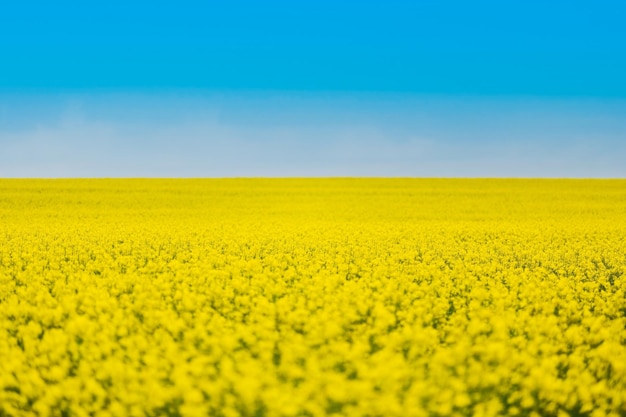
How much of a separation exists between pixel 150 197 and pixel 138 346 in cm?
2441

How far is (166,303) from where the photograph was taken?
844cm

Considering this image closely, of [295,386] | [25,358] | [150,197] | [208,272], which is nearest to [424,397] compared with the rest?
[295,386]

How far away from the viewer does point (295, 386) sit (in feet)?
17.0

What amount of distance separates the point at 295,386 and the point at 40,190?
29.5 meters

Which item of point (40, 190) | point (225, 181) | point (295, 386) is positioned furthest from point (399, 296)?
point (225, 181)

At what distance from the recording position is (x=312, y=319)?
671cm

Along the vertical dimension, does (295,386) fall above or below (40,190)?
below

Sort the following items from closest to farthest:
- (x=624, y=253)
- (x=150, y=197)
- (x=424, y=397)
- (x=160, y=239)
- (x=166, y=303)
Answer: (x=424, y=397)
(x=166, y=303)
(x=624, y=253)
(x=160, y=239)
(x=150, y=197)

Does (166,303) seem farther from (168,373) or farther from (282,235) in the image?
(282,235)

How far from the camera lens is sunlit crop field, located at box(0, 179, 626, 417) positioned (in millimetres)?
4746

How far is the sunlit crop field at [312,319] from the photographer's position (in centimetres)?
475

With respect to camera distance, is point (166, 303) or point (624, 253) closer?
point (166, 303)

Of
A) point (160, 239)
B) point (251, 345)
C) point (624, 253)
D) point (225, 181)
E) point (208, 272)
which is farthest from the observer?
point (225, 181)

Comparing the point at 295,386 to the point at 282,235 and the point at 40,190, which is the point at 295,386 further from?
the point at 40,190
